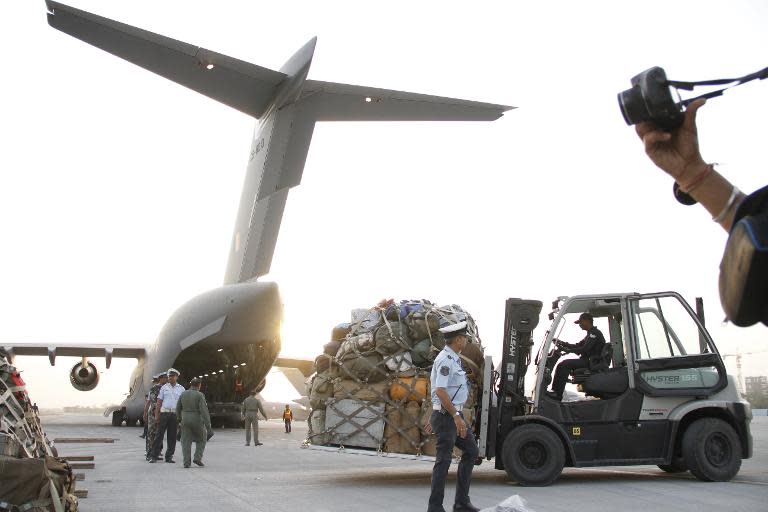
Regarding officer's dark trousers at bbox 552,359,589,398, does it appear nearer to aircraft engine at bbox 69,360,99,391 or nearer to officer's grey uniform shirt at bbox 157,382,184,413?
officer's grey uniform shirt at bbox 157,382,184,413

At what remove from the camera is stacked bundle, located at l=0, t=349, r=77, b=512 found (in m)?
4.80

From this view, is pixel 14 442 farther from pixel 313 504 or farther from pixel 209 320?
pixel 209 320

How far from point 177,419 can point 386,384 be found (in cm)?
586

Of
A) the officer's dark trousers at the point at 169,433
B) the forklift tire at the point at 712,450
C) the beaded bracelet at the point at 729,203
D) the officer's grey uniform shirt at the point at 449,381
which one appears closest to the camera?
the beaded bracelet at the point at 729,203

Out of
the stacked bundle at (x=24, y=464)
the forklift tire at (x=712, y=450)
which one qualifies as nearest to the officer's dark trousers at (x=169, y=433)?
the stacked bundle at (x=24, y=464)

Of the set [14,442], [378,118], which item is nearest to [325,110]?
[378,118]

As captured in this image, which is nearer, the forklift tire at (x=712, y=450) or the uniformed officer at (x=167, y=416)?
the forklift tire at (x=712, y=450)

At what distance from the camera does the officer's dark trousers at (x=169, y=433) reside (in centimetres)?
1248

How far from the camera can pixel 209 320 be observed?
62.7ft

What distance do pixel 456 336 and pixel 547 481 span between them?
250cm

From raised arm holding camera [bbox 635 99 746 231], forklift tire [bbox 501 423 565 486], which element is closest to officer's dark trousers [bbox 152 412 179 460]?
forklift tire [bbox 501 423 565 486]

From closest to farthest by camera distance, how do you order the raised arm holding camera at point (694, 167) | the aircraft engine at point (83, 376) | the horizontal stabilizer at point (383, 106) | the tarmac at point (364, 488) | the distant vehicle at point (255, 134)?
the raised arm holding camera at point (694, 167) < the tarmac at point (364, 488) < the distant vehicle at point (255, 134) < the horizontal stabilizer at point (383, 106) < the aircraft engine at point (83, 376)

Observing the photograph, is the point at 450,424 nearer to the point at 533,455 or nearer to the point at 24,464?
the point at 533,455

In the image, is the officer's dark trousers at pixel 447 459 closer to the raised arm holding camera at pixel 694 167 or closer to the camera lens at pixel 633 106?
the raised arm holding camera at pixel 694 167
